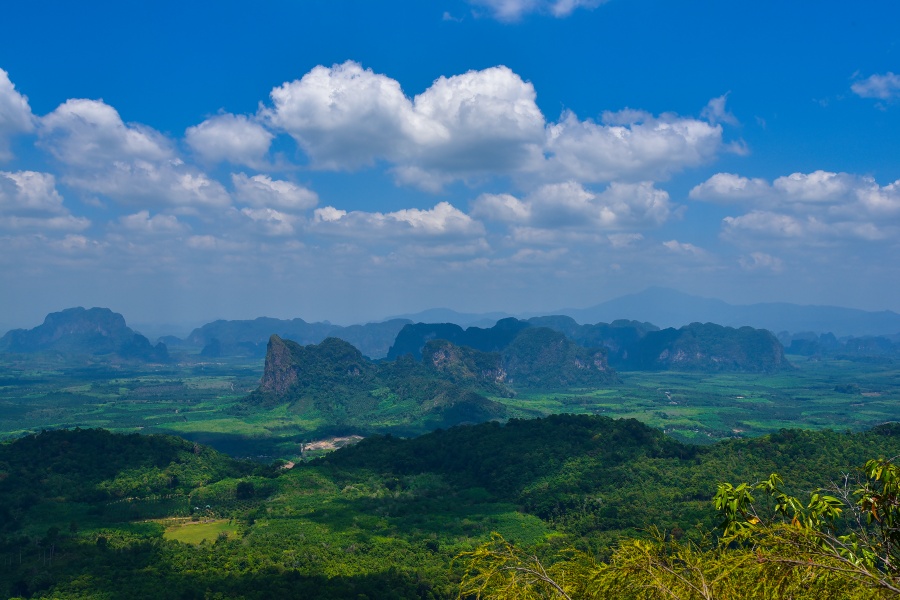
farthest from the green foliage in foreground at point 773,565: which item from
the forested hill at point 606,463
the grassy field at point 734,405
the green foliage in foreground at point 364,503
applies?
the grassy field at point 734,405

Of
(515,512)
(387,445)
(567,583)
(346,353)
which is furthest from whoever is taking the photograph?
(346,353)

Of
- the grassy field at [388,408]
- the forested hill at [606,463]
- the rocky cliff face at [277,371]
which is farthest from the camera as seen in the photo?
the rocky cliff face at [277,371]

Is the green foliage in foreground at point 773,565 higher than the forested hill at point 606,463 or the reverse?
higher

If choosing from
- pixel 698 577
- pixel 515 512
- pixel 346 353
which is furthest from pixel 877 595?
pixel 346 353

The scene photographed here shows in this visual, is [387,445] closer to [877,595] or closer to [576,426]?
[576,426]

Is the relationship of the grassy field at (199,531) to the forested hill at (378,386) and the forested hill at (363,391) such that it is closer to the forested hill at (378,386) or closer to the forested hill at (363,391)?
the forested hill at (363,391)

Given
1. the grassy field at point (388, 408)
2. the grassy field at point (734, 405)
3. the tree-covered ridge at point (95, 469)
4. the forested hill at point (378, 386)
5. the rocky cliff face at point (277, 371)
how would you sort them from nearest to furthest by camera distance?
the tree-covered ridge at point (95, 469)
the grassy field at point (388, 408)
the grassy field at point (734, 405)
the forested hill at point (378, 386)
the rocky cliff face at point (277, 371)
